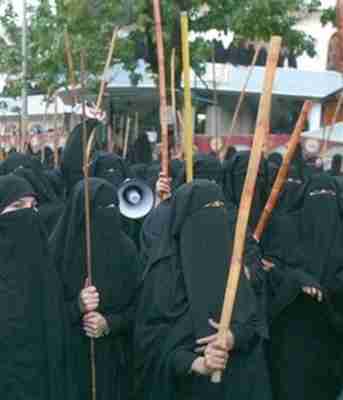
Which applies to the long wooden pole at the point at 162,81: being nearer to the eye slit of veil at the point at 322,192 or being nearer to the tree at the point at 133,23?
the eye slit of veil at the point at 322,192

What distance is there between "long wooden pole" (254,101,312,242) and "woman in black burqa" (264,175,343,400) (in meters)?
0.30

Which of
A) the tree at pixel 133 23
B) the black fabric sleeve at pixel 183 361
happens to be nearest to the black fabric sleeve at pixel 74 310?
the black fabric sleeve at pixel 183 361

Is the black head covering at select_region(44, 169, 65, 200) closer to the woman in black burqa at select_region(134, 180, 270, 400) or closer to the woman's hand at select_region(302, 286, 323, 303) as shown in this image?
the woman's hand at select_region(302, 286, 323, 303)

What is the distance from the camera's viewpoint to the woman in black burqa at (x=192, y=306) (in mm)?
3770

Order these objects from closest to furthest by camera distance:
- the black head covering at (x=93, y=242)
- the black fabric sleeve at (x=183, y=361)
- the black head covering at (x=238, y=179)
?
the black fabric sleeve at (x=183, y=361) < the black head covering at (x=93, y=242) < the black head covering at (x=238, y=179)

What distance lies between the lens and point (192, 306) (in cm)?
378

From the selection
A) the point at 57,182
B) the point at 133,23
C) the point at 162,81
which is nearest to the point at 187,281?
the point at 162,81

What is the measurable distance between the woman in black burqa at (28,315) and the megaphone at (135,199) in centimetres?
237

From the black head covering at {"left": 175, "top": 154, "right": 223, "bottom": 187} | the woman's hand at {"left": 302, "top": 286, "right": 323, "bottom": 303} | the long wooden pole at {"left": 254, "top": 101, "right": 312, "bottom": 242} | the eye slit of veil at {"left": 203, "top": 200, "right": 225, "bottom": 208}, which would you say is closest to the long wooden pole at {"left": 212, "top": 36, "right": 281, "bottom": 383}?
the eye slit of veil at {"left": 203, "top": 200, "right": 225, "bottom": 208}

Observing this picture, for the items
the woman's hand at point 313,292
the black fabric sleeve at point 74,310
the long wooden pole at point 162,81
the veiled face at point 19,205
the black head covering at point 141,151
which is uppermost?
the long wooden pole at point 162,81

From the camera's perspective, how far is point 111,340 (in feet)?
16.3

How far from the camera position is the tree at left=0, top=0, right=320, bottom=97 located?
547 inches

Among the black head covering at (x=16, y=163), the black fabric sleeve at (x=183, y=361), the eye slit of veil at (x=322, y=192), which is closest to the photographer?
the black fabric sleeve at (x=183, y=361)

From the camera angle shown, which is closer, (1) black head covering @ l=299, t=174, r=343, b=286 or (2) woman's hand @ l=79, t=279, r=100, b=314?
(2) woman's hand @ l=79, t=279, r=100, b=314
